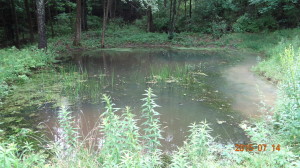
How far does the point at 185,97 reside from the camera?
631cm

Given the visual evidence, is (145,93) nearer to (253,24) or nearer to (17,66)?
(17,66)

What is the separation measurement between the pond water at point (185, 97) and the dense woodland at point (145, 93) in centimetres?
16

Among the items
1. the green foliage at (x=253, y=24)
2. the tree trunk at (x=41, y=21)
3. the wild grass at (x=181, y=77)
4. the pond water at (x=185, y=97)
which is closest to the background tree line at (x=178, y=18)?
the green foliage at (x=253, y=24)

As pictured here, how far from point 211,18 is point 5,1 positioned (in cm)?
1763

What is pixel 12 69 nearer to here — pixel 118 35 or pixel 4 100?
pixel 4 100

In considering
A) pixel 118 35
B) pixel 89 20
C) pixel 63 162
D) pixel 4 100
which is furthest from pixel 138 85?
pixel 89 20

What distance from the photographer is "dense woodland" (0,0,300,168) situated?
267 centimetres

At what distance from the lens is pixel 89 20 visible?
25344 millimetres

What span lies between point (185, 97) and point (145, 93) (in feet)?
3.66

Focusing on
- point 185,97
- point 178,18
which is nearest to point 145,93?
point 185,97

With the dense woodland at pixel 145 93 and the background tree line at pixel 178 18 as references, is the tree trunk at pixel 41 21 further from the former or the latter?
the background tree line at pixel 178 18

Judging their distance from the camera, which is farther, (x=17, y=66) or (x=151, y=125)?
(x=17, y=66)

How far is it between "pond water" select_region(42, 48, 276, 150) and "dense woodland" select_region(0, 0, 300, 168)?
0.54 ft

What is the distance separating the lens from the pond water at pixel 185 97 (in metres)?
4.53
